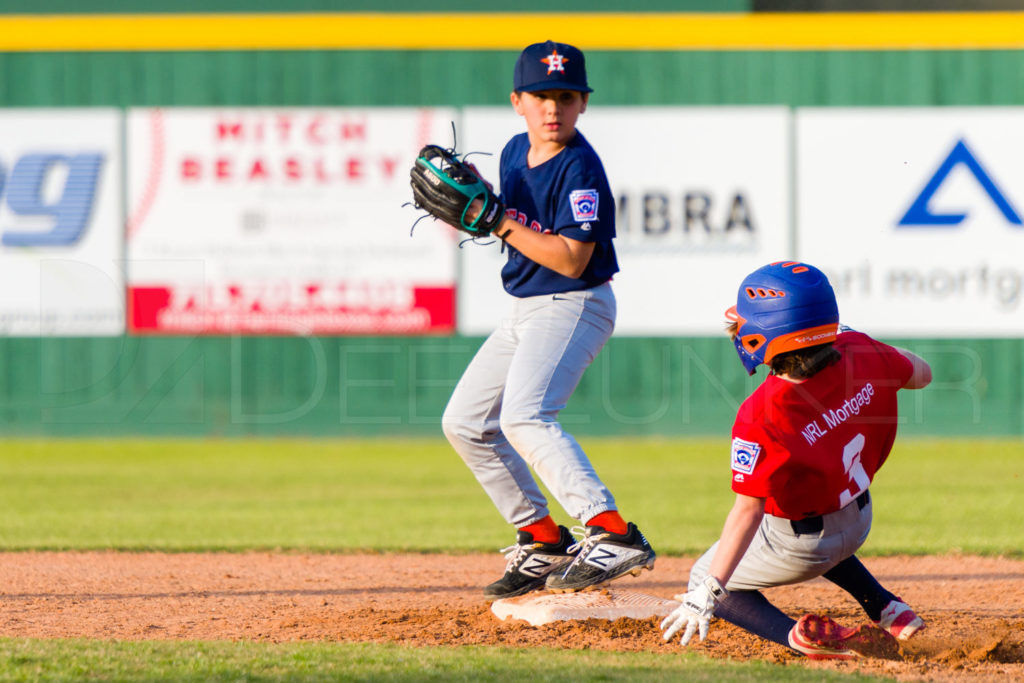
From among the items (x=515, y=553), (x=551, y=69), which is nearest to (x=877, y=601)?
(x=515, y=553)

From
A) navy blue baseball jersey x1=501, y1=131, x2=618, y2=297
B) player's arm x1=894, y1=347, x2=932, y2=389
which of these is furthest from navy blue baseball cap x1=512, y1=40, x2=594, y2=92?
player's arm x1=894, y1=347, x2=932, y2=389

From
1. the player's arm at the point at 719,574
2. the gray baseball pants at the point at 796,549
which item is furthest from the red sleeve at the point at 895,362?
the player's arm at the point at 719,574

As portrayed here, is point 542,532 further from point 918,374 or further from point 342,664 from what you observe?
point 918,374

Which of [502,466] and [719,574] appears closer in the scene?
[719,574]

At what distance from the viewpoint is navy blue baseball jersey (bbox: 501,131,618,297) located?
430 cm

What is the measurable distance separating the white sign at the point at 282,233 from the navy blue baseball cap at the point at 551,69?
26.8ft

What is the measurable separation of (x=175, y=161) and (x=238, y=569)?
779 cm

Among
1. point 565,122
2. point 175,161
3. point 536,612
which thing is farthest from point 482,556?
point 175,161

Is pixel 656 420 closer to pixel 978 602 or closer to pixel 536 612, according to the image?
pixel 978 602

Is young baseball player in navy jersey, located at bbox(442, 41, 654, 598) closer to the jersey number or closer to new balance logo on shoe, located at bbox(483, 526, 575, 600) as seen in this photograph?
new balance logo on shoe, located at bbox(483, 526, 575, 600)

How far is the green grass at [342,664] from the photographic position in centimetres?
344

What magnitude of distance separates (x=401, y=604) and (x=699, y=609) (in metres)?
1.87

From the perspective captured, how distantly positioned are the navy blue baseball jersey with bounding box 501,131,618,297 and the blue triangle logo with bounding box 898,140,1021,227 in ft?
29.5

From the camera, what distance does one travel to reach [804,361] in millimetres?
3811
